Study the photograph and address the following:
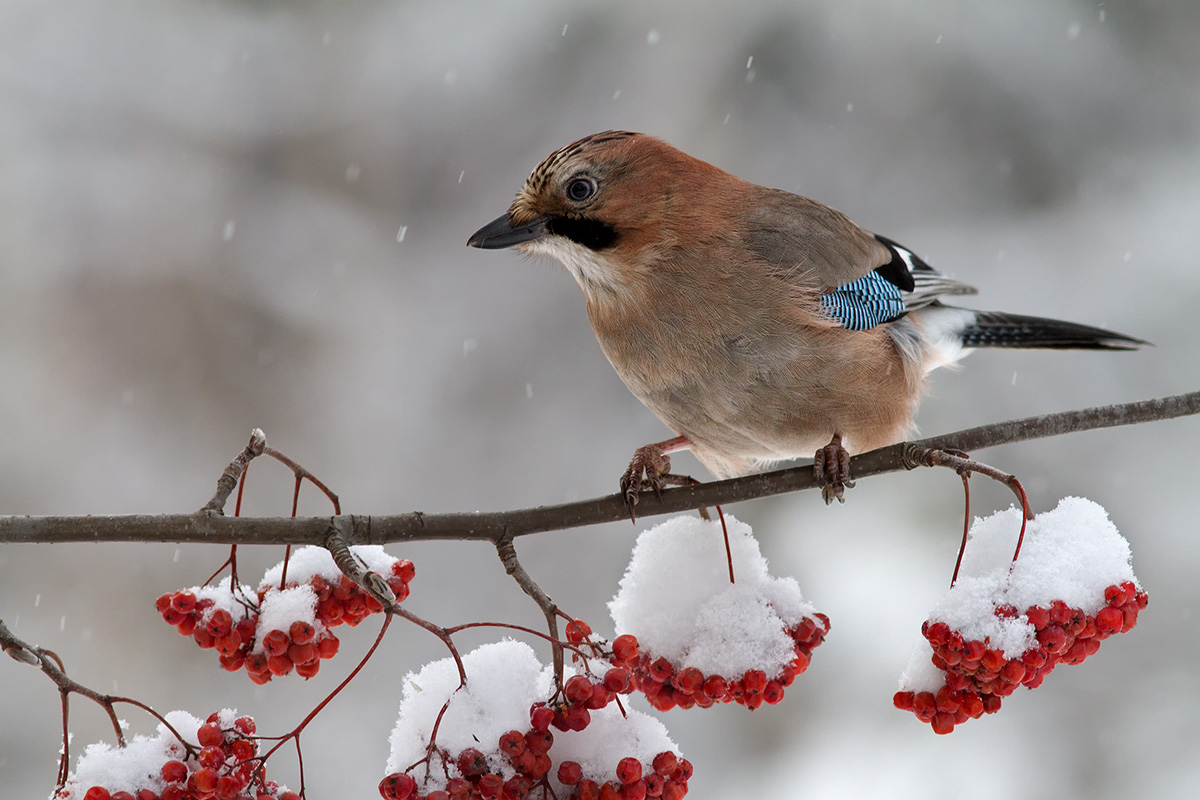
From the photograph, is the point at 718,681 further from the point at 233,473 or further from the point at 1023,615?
the point at 233,473

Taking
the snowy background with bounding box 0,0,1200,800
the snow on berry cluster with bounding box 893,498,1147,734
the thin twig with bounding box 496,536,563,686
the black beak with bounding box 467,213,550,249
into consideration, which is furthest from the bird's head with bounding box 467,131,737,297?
the snowy background with bounding box 0,0,1200,800

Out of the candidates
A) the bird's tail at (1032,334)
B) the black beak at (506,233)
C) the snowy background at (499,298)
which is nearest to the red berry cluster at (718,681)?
the black beak at (506,233)

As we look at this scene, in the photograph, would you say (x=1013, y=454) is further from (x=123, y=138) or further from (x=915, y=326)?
(x=123, y=138)

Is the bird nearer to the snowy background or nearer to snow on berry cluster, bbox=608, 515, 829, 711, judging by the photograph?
snow on berry cluster, bbox=608, 515, 829, 711

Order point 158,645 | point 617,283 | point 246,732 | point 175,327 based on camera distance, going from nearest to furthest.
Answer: point 246,732, point 617,283, point 158,645, point 175,327

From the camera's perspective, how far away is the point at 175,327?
3.93 m

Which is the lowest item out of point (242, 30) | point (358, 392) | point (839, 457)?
point (839, 457)

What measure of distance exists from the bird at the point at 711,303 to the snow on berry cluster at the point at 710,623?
28 cm

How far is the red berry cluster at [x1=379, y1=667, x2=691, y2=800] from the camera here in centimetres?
119

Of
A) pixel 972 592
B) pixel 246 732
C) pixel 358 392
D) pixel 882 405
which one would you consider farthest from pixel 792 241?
pixel 358 392

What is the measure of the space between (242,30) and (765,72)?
2111 millimetres

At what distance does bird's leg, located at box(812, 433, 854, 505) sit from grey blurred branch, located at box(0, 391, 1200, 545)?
6cm

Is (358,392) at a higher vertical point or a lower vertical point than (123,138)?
lower

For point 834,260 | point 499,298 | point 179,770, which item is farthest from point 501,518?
point 499,298
